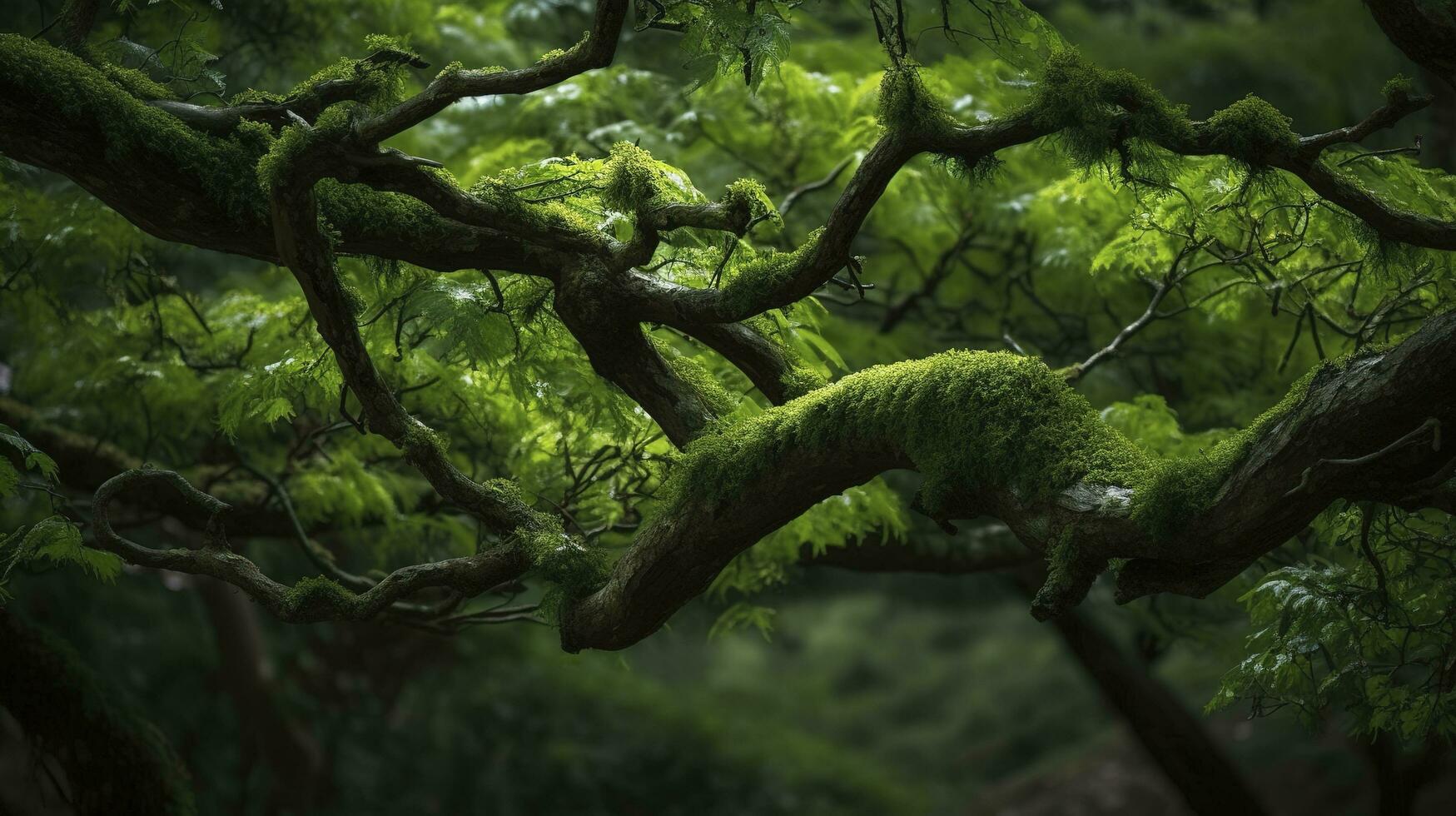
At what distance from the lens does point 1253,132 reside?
10.6ft

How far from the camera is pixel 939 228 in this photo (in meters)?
6.61

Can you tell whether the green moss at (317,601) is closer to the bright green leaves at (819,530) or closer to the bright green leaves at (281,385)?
the bright green leaves at (281,385)

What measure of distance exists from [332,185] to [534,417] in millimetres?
1426

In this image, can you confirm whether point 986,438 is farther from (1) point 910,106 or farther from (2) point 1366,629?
(2) point 1366,629

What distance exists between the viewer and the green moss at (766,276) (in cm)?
350

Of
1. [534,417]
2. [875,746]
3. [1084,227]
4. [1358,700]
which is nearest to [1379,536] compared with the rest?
[1358,700]

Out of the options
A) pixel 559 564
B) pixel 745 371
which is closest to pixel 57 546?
pixel 559 564

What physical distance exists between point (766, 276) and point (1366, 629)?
2195 mm

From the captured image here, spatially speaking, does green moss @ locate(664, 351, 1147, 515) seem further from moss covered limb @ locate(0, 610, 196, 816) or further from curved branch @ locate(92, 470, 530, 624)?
moss covered limb @ locate(0, 610, 196, 816)

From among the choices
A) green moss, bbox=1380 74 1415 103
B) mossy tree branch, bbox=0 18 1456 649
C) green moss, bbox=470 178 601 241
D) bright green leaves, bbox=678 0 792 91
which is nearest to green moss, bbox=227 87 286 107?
mossy tree branch, bbox=0 18 1456 649

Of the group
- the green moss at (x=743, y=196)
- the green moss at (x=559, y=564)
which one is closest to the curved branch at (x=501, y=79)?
the green moss at (x=743, y=196)

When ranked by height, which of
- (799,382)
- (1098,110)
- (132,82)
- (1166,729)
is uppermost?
(132,82)

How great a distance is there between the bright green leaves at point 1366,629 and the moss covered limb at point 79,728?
4.59 metres

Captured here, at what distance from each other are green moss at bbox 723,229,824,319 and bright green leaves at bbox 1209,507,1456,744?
6.23 feet
